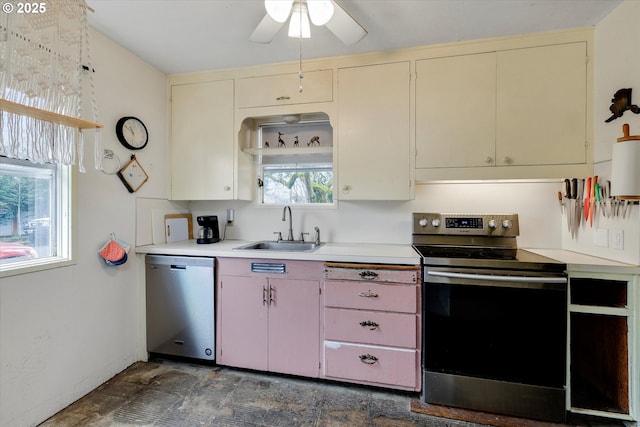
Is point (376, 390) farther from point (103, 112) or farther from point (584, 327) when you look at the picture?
point (103, 112)

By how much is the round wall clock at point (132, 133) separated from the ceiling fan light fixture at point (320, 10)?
1591 mm

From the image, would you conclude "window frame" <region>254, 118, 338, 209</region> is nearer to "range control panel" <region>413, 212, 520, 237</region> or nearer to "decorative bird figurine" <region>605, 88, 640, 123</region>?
"range control panel" <region>413, 212, 520, 237</region>

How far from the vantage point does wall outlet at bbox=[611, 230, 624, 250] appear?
1616 millimetres

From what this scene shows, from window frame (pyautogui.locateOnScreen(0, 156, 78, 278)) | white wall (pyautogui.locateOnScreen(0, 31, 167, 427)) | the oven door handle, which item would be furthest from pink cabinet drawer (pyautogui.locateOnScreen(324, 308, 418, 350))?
window frame (pyautogui.locateOnScreen(0, 156, 78, 278))

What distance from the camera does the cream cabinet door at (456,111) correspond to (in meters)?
1.97

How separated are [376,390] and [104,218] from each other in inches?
87.5

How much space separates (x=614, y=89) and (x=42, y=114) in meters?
3.01

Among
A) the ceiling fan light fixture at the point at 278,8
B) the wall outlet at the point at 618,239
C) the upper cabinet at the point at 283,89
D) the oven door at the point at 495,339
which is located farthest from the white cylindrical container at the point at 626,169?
the ceiling fan light fixture at the point at 278,8

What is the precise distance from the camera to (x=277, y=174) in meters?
2.71

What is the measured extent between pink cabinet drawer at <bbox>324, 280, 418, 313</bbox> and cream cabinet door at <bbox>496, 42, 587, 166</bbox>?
3.77ft

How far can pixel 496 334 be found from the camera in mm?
1672

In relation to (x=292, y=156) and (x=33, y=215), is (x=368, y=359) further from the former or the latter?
(x=33, y=215)

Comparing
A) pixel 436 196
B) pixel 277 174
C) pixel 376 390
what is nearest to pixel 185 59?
pixel 277 174

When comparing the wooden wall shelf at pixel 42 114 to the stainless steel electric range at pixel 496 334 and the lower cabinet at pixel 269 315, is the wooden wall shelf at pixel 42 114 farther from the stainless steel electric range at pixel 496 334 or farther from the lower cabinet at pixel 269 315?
the stainless steel electric range at pixel 496 334
